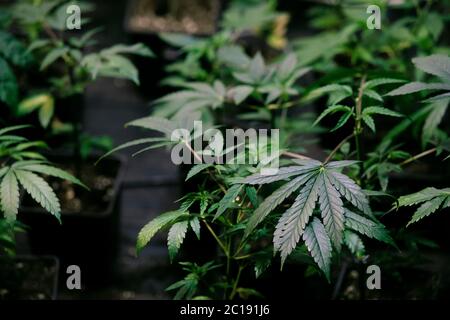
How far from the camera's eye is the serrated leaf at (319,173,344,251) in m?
1.23

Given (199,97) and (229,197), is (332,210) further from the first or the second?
(199,97)

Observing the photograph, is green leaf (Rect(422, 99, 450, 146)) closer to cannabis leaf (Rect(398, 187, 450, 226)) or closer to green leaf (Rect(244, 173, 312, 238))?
cannabis leaf (Rect(398, 187, 450, 226))

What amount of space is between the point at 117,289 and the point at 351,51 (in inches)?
42.8

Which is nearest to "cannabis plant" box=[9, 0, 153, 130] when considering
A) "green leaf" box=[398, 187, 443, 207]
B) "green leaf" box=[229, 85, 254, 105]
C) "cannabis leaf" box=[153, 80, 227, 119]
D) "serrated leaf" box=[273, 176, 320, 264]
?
"cannabis leaf" box=[153, 80, 227, 119]

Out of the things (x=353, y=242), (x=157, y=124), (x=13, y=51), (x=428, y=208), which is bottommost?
(x=353, y=242)

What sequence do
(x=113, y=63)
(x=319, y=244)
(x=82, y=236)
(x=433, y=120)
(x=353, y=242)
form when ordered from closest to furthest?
(x=319, y=244) → (x=353, y=242) → (x=433, y=120) → (x=113, y=63) → (x=82, y=236)

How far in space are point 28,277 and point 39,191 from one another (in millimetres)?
519

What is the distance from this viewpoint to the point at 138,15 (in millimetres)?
3061

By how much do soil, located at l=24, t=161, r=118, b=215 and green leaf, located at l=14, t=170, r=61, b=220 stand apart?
20.3 inches

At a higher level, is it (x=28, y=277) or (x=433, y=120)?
(x=433, y=120)

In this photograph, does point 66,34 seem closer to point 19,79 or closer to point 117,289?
point 19,79

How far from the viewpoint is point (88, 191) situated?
2033mm

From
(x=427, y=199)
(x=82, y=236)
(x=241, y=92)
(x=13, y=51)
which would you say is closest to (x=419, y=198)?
(x=427, y=199)
